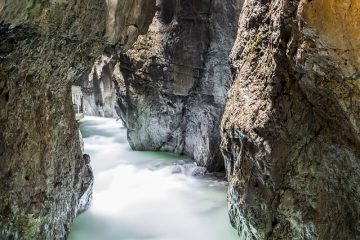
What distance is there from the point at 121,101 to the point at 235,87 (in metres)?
9.73

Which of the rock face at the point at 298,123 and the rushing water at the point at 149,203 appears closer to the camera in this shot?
the rock face at the point at 298,123

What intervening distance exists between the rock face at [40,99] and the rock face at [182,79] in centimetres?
674

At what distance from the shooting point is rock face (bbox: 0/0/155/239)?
5.21 m

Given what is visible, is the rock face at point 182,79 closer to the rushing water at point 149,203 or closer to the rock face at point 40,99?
the rushing water at point 149,203

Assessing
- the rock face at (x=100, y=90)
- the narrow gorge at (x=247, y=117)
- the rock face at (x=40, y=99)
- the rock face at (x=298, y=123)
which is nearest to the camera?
the rock face at (x=298, y=123)

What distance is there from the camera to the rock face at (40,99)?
521 cm

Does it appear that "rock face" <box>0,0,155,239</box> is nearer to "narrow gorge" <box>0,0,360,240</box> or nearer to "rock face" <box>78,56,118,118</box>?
"narrow gorge" <box>0,0,360,240</box>

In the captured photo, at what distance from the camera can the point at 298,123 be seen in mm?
5859

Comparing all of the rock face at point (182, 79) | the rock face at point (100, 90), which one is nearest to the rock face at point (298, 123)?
the rock face at point (182, 79)

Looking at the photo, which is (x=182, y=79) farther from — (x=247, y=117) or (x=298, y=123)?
(x=298, y=123)

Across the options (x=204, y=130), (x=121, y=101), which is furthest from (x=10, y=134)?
(x=121, y=101)

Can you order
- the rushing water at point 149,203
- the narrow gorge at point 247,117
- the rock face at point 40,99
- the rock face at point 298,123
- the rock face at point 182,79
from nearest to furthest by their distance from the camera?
the rock face at point 298,123 → the narrow gorge at point 247,117 → the rock face at point 40,99 → the rushing water at point 149,203 → the rock face at point 182,79

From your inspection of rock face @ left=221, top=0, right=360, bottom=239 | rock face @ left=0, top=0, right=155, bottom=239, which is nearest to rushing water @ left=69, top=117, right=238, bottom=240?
rock face @ left=0, top=0, right=155, bottom=239

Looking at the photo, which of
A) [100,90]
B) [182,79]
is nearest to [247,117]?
[182,79]
